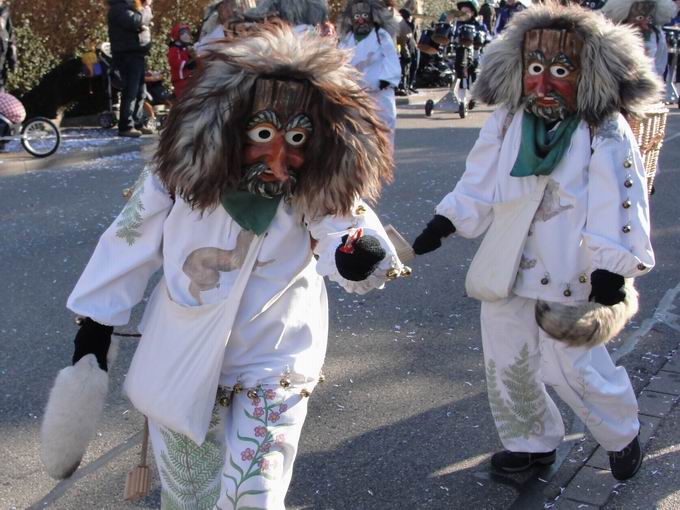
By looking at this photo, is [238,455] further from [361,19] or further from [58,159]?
[58,159]

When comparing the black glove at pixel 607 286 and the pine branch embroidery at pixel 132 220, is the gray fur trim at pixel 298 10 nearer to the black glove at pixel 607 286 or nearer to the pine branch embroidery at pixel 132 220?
the black glove at pixel 607 286

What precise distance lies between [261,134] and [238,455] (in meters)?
0.82

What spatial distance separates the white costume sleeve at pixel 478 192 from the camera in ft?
11.6

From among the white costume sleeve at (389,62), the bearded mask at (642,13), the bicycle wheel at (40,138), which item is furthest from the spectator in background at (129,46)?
the bearded mask at (642,13)

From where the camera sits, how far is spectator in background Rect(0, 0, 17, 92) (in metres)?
11.2

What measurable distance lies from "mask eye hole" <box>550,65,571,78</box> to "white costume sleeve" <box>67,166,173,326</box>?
4.92 feet

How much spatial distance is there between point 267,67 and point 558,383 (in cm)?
158

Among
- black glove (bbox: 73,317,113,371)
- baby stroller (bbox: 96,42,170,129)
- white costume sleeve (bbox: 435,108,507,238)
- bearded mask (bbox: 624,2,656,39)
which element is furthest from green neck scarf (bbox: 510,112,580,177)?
baby stroller (bbox: 96,42,170,129)

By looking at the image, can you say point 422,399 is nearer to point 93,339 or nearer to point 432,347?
point 432,347

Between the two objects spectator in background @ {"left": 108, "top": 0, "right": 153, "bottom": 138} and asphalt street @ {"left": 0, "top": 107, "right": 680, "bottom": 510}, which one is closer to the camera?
asphalt street @ {"left": 0, "top": 107, "right": 680, "bottom": 510}

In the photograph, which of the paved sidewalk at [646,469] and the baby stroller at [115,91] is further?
the baby stroller at [115,91]

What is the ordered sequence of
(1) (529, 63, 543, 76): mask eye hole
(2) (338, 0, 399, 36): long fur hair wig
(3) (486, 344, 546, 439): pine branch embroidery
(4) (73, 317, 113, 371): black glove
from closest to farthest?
(4) (73, 317, 113, 371): black glove < (1) (529, 63, 543, 76): mask eye hole < (3) (486, 344, 546, 439): pine branch embroidery < (2) (338, 0, 399, 36): long fur hair wig

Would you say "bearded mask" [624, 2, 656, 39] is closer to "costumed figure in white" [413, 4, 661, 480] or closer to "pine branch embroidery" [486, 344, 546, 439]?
"costumed figure in white" [413, 4, 661, 480]

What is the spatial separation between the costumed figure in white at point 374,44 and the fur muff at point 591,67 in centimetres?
601
